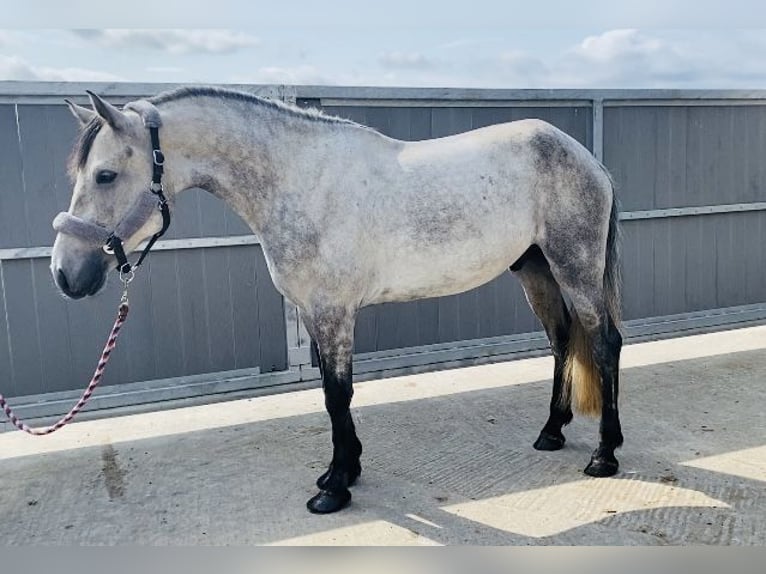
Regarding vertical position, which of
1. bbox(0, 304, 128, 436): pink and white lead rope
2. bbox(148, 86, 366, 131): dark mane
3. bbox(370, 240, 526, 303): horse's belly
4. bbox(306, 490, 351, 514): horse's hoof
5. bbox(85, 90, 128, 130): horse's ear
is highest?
bbox(148, 86, 366, 131): dark mane

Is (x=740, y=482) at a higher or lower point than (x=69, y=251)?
lower

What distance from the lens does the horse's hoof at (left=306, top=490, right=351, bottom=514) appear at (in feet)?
9.14

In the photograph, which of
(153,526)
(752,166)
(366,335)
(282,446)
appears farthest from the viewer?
(752,166)

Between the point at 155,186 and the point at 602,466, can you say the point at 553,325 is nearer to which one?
the point at 602,466

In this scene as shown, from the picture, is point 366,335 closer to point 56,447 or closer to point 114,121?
point 56,447

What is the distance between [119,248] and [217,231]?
5.20 feet

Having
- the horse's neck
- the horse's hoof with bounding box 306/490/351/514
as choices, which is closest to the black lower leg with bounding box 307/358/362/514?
the horse's hoof with bounding box 306/490/351/514

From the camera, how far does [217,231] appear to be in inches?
161

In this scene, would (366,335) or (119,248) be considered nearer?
(119,248)

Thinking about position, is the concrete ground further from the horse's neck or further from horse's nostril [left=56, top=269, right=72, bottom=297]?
the horse's neck

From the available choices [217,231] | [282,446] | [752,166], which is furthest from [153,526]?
[752,166]

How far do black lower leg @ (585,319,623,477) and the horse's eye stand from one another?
2238 mm

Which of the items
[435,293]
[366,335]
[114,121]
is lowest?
[366,335]

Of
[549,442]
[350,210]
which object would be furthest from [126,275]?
[549,442]
